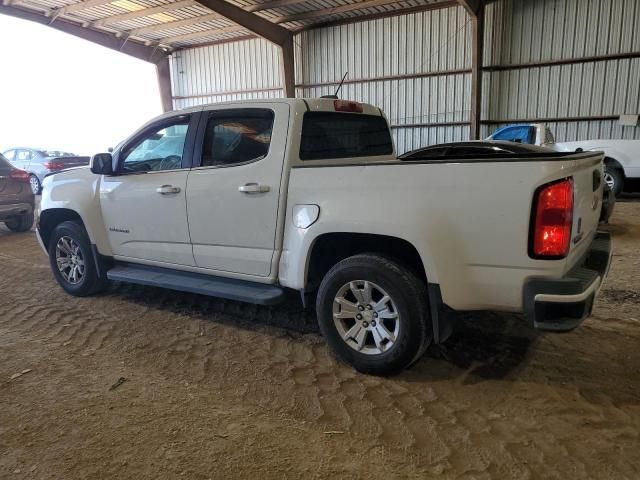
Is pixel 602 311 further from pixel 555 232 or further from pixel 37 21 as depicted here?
pixel 37 21

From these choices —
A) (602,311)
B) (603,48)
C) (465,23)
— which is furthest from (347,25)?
(602,311)

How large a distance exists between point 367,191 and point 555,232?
113cm

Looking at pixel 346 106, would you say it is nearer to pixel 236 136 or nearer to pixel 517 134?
pixel 236 136

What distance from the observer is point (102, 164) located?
15.3ft

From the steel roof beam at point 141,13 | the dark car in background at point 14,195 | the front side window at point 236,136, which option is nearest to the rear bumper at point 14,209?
the dark car in background at point 14,195

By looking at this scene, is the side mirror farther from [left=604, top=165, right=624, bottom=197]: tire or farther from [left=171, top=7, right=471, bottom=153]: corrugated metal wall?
[left=171, top=7, right=471, bottom=153]: corrugated metal wall

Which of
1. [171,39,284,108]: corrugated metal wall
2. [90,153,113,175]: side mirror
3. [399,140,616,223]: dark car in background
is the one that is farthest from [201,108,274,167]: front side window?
[171,39,284,108]: corrugated metal wall

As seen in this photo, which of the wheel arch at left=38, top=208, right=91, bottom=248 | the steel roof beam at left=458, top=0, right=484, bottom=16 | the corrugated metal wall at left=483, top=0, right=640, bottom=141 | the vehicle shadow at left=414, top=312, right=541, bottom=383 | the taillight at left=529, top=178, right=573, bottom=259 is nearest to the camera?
the taillight at left=529, top=178, right=573, bottom=259

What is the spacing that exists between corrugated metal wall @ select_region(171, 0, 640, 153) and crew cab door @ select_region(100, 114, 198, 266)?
13.0 meters

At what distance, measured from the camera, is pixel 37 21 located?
16.7 metres

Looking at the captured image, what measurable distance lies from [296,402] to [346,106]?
2.51 metres

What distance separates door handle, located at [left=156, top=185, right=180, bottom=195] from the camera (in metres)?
4.14

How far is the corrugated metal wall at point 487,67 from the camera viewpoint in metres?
13.6

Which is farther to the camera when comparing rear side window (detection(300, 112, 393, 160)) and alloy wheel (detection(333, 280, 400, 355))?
rear side window (detection(300, 112, 393, 160))
